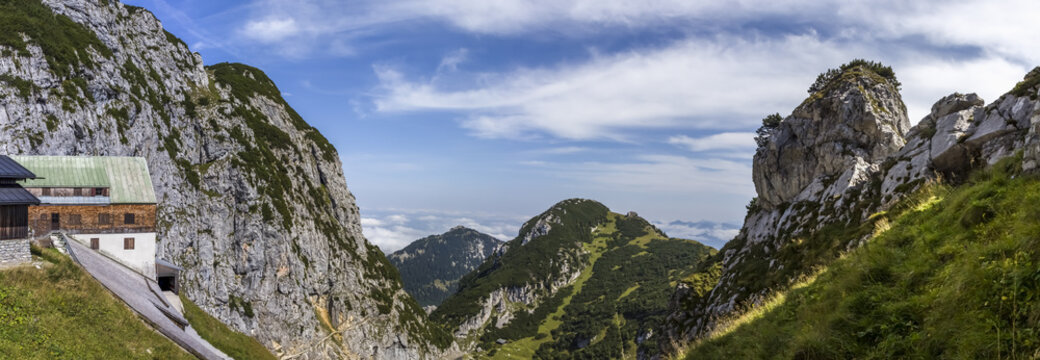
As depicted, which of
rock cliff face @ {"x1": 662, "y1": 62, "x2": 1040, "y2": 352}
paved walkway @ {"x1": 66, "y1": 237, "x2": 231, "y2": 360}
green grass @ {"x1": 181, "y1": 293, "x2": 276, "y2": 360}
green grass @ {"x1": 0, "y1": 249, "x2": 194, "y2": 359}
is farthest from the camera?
green grass @ {"x1": 181, "y1": 293, "x2": 276, "y2": 360}

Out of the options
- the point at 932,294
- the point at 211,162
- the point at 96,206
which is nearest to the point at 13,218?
the point at 96,206

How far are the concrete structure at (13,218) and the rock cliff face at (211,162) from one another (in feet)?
207

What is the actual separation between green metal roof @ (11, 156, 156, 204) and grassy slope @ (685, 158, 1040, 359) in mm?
47858

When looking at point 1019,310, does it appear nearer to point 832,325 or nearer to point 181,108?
point 832,325

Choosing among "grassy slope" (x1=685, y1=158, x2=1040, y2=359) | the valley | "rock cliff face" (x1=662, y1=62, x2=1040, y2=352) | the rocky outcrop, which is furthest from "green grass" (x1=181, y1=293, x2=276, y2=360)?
the rocky outcrop

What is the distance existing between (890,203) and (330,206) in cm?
15371

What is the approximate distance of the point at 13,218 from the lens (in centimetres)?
2731

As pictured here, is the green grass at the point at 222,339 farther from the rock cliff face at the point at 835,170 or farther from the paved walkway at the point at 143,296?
the rock cliff face at the point at 835,170

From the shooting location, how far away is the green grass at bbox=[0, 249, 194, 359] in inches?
754

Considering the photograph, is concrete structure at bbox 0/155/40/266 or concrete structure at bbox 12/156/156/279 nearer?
concrete structure at bbox 0/155/40/266

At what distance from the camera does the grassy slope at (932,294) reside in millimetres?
8273

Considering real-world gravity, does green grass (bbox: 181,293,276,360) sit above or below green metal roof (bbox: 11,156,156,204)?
below

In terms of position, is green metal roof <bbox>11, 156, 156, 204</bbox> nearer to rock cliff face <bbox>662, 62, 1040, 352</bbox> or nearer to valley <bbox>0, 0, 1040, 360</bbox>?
valley <bbox>0, 0, 1040, 360</bbox>

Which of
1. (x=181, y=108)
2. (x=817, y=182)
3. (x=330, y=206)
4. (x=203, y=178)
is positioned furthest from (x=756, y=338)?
(x=330, y=206)
